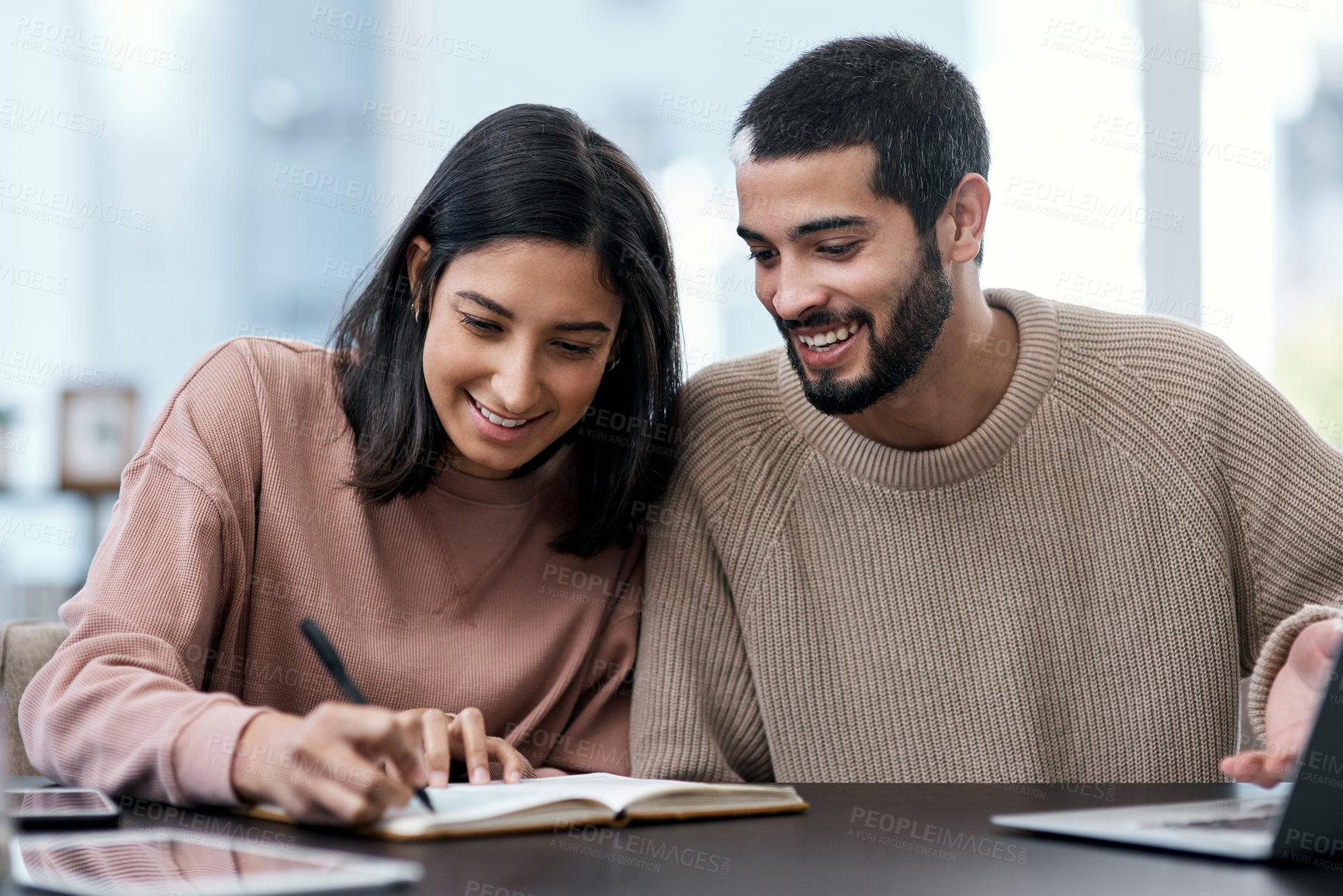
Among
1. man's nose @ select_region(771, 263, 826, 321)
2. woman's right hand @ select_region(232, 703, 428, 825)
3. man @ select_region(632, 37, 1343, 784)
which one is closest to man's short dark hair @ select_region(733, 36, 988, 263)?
man @ select_region(632, 37, 1343, 784)

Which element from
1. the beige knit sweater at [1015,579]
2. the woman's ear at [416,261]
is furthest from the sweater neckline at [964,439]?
the woman's ear at [416,261]

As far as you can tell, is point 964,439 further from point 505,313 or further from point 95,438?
point 95,438

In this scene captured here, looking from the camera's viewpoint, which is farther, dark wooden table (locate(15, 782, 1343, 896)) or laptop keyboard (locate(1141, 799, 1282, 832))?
laptop keyboard (locate(1141, 799, 1282, 832))

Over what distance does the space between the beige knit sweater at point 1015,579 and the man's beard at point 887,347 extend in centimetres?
11

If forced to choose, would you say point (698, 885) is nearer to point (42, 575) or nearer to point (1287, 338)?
point (1287, 338)

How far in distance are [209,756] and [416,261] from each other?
683 millimetres

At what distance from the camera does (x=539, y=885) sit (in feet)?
2.34

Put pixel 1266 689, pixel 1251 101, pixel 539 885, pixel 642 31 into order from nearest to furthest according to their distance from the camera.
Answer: pixel 539 885 → pixel 1266 689 → pixel 1251 101 → pixel 642 31

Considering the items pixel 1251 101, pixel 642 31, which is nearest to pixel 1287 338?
pixel 1251 101

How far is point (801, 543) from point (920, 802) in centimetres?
52

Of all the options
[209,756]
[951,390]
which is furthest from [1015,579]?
[209,756]

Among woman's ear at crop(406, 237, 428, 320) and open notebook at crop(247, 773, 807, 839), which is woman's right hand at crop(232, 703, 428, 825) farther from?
woman's ear at crop(406, 237, 428, 320)

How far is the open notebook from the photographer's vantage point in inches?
32.9

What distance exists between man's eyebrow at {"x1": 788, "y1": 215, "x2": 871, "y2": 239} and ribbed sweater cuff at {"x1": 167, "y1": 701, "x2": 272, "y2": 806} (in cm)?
75
